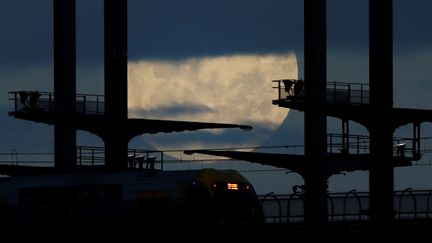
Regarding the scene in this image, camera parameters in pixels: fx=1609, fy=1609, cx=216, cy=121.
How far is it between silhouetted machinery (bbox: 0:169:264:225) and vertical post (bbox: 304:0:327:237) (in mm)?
25883

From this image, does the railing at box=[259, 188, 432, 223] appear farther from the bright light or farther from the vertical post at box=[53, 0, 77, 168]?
the vertical post at box=[53, 0, 77, 168]

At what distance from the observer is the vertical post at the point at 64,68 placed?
97250 millimetres

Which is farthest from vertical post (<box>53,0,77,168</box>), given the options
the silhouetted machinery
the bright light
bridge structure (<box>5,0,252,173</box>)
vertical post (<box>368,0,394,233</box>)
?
the bright light

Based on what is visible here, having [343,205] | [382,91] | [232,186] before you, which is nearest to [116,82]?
[382,91]

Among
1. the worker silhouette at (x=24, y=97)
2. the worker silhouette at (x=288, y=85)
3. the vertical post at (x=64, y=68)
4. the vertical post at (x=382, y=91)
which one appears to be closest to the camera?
the vertical post at (x=382, y=91)

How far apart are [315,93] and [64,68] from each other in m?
16.0

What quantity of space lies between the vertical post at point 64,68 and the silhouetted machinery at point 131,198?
28123 millimetres

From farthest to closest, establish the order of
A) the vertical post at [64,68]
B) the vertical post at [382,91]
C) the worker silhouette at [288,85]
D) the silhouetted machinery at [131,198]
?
1. the vertical post at [64,68]
2. the worker silhouette at [288,85]
3. the vertical post at [382,91]
4. the silhouetted machinery at [131,198]

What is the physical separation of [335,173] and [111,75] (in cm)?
1492

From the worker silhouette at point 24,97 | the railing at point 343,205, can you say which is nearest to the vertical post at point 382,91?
the railing at point 343,205

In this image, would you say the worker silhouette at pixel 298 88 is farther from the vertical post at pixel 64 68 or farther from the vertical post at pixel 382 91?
the vertical post at pixel 64 68

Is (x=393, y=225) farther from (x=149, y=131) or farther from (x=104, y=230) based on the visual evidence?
(x=149, y=131)

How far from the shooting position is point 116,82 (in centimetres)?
9725

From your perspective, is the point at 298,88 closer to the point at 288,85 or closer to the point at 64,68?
the point at 288,85
